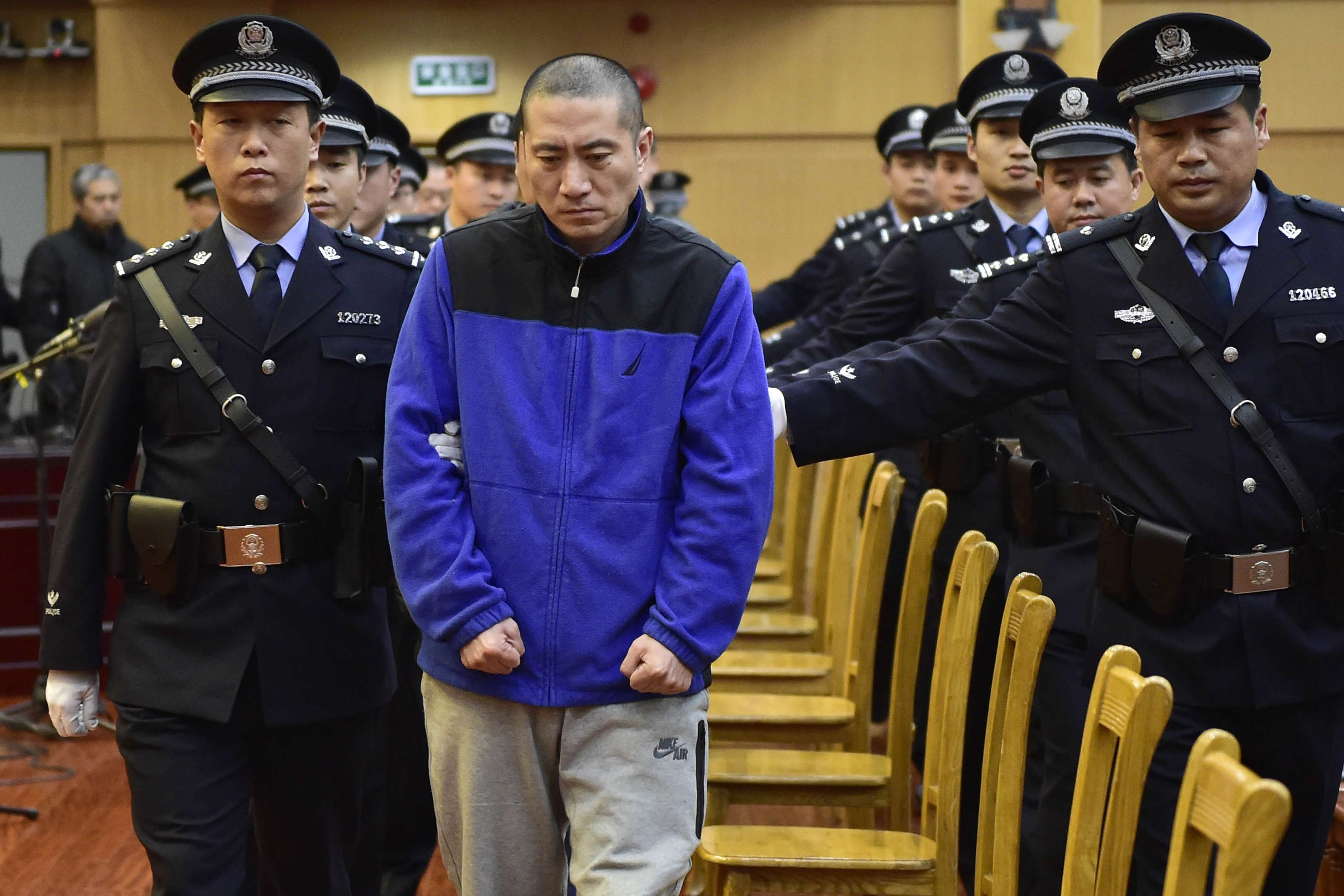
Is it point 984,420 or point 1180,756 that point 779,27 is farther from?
point 1180,756

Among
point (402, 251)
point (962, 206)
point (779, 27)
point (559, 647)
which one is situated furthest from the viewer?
point (779, 27)

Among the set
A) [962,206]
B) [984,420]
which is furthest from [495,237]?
[962,206]

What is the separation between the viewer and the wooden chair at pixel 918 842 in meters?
2.18

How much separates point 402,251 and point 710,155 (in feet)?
20.1

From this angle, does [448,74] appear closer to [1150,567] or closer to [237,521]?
[237,521]

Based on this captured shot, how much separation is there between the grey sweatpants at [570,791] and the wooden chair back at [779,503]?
2405 mm

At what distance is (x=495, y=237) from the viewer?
1993mm

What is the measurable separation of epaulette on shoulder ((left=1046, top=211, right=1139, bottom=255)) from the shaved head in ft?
2.62

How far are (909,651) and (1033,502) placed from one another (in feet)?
1.49

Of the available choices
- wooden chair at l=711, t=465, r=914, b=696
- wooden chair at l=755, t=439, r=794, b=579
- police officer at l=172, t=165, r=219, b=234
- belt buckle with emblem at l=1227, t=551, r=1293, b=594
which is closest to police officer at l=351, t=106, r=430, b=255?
wooden chair at l=711, t=465, r=914, b=696

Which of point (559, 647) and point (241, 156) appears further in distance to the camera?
point (241, 156)

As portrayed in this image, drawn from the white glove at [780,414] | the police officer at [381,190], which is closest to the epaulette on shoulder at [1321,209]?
the white glove at [780,414]

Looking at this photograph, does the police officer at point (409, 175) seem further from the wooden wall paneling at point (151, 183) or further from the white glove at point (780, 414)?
the wooden wall paneling at point (151, 183)

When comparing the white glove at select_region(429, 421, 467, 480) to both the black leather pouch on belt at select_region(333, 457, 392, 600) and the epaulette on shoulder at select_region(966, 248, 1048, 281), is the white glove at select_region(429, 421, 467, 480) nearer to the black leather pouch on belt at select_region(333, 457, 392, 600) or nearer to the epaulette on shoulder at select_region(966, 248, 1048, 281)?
the black leather pouch on belt at select_region(333, 457, 392, 600)
